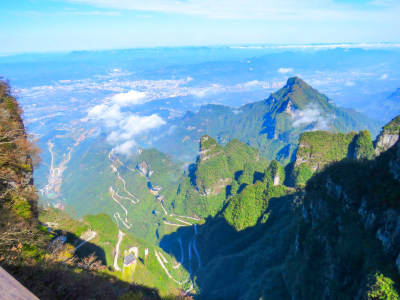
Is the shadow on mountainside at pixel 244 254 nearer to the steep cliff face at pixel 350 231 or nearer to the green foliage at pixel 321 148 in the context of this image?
the steep cliff face at pixel 350 231

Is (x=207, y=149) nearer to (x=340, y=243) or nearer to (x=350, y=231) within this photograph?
(x=350, y=231)

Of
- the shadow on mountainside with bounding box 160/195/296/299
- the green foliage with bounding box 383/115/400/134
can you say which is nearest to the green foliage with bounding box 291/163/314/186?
the shadow on mountainside with bounding box 160/195/296/299

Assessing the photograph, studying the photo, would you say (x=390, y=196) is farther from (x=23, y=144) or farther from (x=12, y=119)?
(x=12, y=119)

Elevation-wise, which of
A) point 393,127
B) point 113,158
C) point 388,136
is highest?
point 393,127

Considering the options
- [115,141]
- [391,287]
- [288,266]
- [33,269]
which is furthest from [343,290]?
[115,141]

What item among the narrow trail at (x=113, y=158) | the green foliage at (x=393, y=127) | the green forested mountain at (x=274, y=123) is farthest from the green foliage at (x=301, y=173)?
the narrow trail at (x=113, y=158)

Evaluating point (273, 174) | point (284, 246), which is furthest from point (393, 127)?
point (284, 246)
